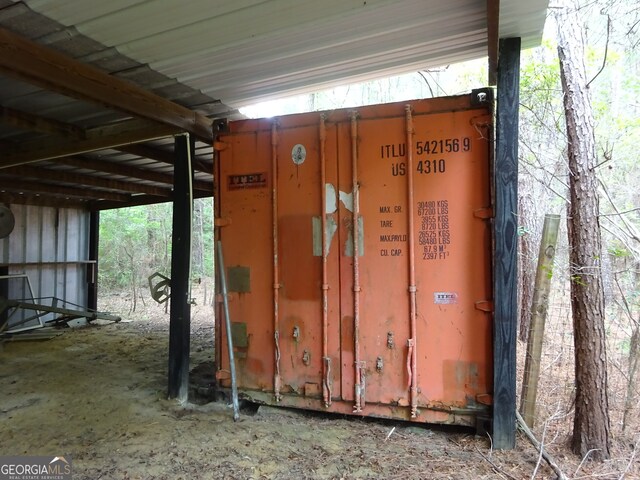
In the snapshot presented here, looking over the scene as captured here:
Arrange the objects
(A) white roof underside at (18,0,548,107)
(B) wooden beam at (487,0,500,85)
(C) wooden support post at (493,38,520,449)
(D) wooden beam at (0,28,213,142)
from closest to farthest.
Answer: (B) wooden beam at (487,0,500,85) < (A) white roof underside at (18,0,548,107) < (D) wooden beam at (0,28,213,142) < (C) wooden support post at (493,38,520,449)

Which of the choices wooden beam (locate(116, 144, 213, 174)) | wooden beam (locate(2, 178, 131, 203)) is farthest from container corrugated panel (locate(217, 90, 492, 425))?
wooden beam (locate(2, 178, 131, 203))

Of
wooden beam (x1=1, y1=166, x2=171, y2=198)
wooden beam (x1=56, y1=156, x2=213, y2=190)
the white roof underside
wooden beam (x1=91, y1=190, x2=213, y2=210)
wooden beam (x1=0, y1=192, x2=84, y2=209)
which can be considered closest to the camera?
the white roof underside

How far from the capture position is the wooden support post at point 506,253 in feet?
10.0

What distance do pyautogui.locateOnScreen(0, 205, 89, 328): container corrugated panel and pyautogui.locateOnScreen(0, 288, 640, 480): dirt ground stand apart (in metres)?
4.98

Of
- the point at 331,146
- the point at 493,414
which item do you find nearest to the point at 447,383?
the point at 493,414

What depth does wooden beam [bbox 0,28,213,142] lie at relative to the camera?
8.64ft

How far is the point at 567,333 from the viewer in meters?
3.86

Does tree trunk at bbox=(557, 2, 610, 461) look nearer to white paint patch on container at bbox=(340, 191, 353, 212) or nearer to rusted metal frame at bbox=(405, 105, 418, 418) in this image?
rusted metal frame at bbox=(405, 105, 418, 418)

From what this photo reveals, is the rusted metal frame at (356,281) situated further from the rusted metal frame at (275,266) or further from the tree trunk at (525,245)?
the tree trunk at (525,245)

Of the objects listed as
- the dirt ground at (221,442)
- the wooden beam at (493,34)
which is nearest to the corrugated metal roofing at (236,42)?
the wooden beam at (493,34)

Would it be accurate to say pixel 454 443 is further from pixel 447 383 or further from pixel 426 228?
pixel 426 228

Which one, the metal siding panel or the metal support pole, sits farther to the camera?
the metal siding panel

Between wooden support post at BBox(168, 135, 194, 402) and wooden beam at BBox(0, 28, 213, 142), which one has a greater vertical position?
wooden beam at BBox(0, 28, 213, 142)

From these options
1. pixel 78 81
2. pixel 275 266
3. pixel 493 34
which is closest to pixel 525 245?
pixel 493 34
